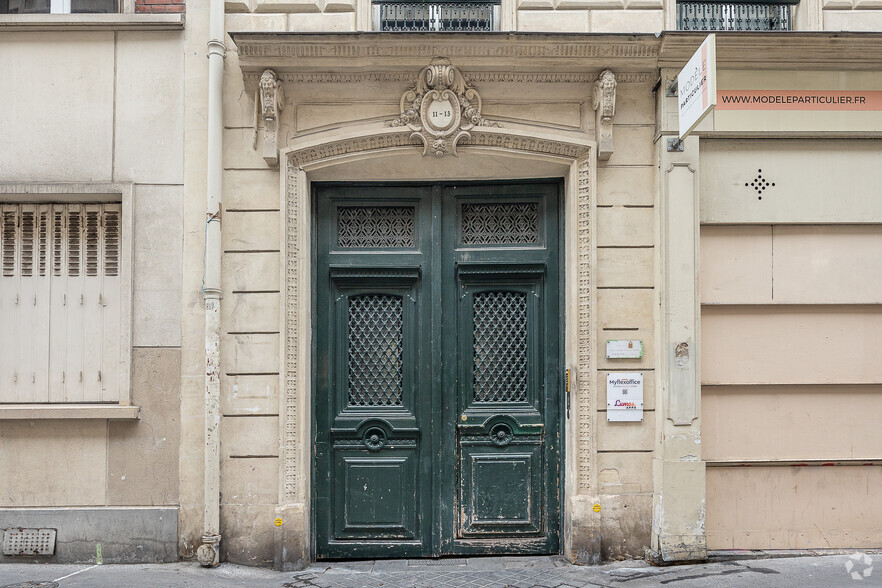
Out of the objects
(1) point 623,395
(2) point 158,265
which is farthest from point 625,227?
(2) point 158,265

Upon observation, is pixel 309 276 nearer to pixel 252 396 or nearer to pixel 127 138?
pixel 252 396

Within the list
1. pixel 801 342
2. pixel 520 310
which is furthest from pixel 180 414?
pixel 801 342

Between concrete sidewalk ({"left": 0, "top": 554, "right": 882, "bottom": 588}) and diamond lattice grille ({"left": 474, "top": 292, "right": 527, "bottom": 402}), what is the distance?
4.84ft

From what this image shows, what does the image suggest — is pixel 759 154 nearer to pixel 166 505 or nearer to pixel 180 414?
pixel 180 414

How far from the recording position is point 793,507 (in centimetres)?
578

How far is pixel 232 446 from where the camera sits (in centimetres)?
571

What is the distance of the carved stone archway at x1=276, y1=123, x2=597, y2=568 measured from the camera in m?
5.71

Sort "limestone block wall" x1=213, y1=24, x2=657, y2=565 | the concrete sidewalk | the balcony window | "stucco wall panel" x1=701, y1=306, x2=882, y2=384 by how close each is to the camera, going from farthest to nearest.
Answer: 1. the balcony window
2. "stucco wall panel" x1=701, y1=306, x2=882, y2=384
3. "limestone block wall" x1=213, y1=24, x2=657, y2=565
4. the concrete sidewalk

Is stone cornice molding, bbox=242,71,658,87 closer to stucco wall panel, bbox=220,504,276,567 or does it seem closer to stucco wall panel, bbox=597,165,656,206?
stucco wall panel, bbox=597,165,656,206

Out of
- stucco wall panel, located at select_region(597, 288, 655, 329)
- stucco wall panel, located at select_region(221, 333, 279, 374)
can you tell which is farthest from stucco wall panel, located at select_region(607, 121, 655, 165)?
stucco wall panel, located at select_region(221, 333, 279, 374)

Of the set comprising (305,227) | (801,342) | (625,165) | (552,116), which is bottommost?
(801,342)

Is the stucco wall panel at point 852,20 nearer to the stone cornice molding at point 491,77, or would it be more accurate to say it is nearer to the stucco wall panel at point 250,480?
the stone cornice molding at point 491,77

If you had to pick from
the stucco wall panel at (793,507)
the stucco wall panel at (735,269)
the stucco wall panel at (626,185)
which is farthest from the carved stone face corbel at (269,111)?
the stucco wall panel at (793,507)

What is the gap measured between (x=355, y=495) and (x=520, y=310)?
7.23 ft
